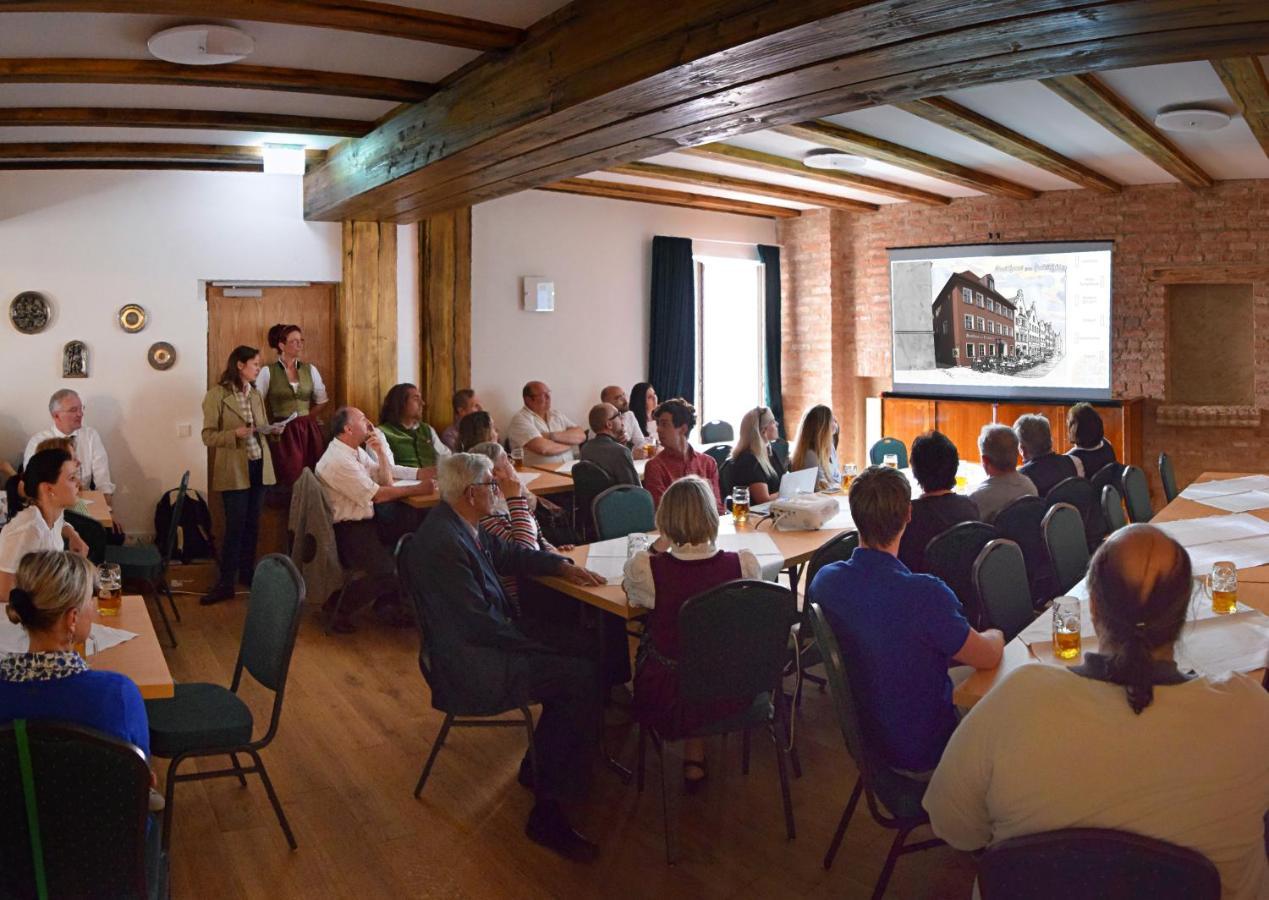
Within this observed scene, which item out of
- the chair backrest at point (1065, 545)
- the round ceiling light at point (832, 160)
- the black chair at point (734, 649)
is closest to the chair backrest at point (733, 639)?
the black chair at point (734, 649)

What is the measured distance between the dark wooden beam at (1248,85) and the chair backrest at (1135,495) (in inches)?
79.7

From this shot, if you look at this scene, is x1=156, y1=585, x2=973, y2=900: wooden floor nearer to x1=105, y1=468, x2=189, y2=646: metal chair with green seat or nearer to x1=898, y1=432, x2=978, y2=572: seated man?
x1=898, y1=432, x2=978, y2=572: seated man

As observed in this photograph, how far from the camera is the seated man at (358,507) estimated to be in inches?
242

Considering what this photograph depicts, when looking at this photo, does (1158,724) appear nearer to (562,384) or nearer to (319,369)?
(319,369)

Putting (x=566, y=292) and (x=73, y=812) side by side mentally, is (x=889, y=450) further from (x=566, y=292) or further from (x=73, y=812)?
(x=73, y=812)

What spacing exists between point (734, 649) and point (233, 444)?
4651mm

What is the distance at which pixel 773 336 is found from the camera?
11.7 metres

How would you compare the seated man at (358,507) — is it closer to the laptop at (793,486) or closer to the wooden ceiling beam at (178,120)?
the wooden ceiling beam at (178,120)

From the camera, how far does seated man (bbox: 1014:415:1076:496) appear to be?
5.90 metres

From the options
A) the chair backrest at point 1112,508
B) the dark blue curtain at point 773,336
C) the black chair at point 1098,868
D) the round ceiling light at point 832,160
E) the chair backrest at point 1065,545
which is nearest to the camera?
the black chair at point 1098,868

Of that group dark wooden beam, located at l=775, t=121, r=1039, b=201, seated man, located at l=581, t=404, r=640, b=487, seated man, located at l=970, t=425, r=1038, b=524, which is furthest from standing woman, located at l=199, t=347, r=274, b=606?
seated man, located at l=970, t=425, r=1038, b=524

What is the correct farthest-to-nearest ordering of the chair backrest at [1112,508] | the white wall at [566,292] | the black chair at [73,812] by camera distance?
the white wall at [566,292] < the chair backrest at [1112,508] < the black chair at [73,812]

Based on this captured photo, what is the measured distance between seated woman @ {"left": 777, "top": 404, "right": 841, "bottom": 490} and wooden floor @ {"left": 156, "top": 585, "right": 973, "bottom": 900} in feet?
5.69

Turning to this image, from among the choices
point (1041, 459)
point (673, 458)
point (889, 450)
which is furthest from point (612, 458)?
point (889, 450)
